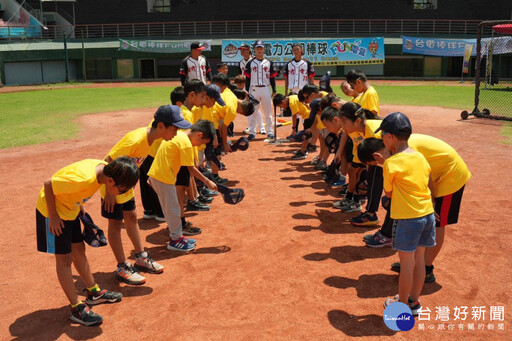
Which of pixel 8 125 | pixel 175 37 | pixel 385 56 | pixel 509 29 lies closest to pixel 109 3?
pixel 175 37

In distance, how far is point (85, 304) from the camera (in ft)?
14.3

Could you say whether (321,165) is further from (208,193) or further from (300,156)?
(208,193)

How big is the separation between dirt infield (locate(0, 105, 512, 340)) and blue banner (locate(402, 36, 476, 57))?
1076 inches

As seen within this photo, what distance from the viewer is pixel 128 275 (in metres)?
5.04

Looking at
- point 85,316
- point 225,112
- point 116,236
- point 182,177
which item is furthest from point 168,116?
point 225,112

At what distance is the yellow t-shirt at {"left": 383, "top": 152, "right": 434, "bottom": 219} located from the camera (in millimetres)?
3979

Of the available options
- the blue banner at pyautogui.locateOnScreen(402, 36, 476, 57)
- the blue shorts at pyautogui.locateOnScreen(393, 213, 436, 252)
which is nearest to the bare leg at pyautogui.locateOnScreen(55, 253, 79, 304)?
the blue shorts at pyautogui.locateOnScreen(393, 213, 436, 252)

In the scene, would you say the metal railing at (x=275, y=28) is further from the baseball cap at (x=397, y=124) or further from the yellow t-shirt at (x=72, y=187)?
the yellow t-shirt at (x=72, y=187)

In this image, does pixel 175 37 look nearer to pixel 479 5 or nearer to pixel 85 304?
pixel 479 5

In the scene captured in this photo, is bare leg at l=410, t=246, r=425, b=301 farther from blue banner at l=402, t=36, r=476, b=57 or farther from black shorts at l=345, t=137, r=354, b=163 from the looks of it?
blue banner at l=402, t=36, r=476, b=57

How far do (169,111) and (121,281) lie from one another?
1.89 m

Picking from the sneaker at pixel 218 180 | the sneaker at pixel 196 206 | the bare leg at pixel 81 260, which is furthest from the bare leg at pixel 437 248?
the sneaker at pixel 218 180

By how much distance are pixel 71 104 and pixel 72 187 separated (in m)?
19.9

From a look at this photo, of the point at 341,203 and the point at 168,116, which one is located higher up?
the point at 168,116
